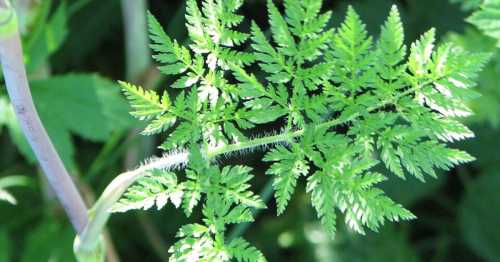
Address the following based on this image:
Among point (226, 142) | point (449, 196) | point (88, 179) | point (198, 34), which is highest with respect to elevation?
point (198, 34)

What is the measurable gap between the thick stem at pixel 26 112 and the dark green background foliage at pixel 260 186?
1.85 ft

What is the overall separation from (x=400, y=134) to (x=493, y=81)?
978 mm

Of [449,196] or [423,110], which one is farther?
[449,196]

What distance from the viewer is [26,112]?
1.17m

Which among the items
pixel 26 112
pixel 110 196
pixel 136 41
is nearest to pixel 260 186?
pixel 136 41

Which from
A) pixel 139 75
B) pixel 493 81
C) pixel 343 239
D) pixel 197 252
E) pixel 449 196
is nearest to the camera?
pixel 197 252

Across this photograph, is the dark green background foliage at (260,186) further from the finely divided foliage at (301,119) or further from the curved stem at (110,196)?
the finely divided foliage at (301,119)

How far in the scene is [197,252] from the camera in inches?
45.6

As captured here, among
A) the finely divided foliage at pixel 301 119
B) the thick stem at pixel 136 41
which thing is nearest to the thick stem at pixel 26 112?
the finely divided foliage at pixel 301 119

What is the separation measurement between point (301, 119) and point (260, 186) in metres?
1.21

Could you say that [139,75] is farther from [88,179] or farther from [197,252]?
[197,252]


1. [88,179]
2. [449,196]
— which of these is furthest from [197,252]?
[449,196]

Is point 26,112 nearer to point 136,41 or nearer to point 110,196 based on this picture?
point 110,196

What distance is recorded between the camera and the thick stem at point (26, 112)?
107cm
